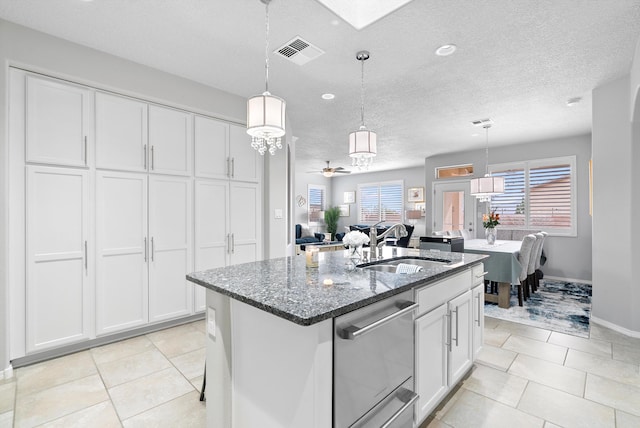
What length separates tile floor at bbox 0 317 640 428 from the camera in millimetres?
1830

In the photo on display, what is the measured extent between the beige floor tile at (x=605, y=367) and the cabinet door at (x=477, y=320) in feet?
2.63

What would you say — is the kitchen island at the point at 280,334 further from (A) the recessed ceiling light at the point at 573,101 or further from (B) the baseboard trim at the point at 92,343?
(A) the recessed ceiling light at the point at 573,101

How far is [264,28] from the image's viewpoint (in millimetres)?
2369

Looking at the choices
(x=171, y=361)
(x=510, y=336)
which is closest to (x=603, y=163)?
(x=510, y=336)

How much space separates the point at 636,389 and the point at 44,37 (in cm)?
531

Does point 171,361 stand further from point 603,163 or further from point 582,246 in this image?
point 582,246

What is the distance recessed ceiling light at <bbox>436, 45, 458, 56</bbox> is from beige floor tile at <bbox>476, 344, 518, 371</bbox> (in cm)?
261

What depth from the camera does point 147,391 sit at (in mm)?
2100

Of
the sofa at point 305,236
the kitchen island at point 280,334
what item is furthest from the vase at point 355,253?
the sofa at point 305,236

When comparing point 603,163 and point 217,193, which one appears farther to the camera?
point 217,193

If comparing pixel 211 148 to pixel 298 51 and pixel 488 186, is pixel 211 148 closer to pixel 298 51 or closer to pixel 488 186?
pixel 298 51

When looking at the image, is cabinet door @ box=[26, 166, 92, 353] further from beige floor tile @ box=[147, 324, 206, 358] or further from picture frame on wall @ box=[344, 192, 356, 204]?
picture frame on wall @ box=[344, 192, 356, 204]

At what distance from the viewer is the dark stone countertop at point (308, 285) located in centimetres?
115

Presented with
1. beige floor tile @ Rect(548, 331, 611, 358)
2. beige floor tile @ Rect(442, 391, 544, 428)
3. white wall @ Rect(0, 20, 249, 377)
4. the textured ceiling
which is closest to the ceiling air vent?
the textured ceiling
